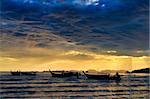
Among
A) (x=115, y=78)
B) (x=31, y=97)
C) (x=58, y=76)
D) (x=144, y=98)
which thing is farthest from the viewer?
(x=58, y=76)

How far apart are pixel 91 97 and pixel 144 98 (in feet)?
22.8

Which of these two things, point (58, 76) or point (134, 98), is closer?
point (134, 98)

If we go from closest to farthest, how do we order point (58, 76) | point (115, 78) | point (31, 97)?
1. point (31, 97)
2. point (115, 78)
3. point (58, 76)

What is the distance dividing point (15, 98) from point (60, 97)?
5.67m

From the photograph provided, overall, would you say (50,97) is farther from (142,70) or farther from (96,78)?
(142,70)

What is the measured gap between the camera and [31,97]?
4469cm

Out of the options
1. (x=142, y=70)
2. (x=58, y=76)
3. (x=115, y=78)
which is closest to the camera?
(x=115, y=78)

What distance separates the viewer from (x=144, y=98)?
41.6 metres

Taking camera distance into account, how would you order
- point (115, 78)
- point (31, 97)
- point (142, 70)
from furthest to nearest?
point (142, 70), point (115, 78), point (31, 97)

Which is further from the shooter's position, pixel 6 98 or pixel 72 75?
pixel 72 75

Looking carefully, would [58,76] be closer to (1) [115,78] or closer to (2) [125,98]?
(1) [115,78]

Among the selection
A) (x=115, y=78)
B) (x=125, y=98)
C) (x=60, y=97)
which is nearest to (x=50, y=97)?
(x=60, y=97)

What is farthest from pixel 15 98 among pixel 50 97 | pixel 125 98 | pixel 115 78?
pixel 115 78

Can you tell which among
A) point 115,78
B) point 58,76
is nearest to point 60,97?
point 115,78
